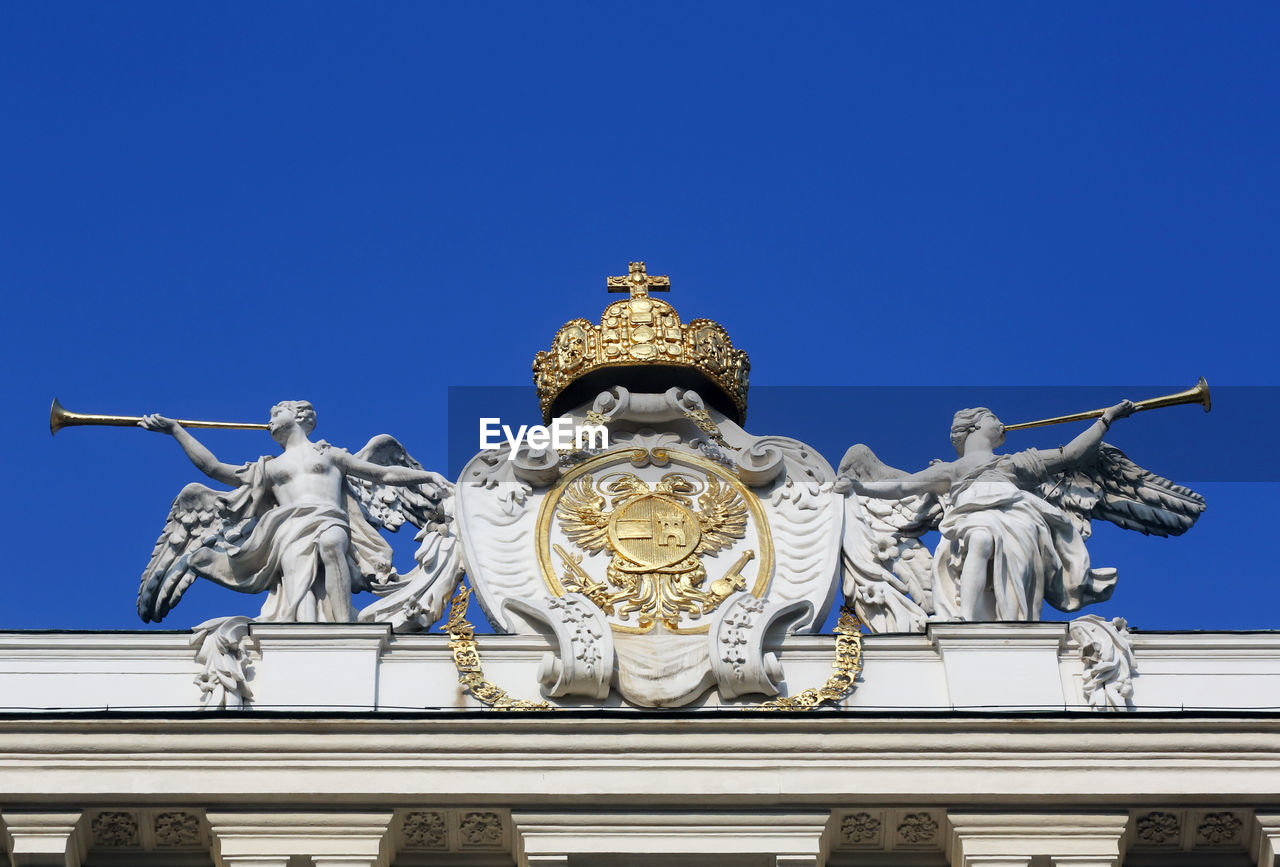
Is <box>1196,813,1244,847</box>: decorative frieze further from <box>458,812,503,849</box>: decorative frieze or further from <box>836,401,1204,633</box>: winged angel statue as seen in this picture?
<box>458,812,503,849</box>: decorative frieze

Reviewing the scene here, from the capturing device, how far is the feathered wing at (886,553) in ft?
56.2

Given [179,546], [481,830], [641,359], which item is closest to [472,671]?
[481,830]

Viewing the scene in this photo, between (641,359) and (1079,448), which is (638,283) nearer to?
(641,359)

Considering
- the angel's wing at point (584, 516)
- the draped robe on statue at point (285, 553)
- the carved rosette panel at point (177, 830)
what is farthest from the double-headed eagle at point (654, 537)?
the carved rosette panel at point (177, 830)

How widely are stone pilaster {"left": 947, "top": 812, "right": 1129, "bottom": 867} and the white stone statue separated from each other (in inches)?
135

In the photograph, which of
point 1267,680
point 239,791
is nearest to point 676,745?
point 239,791

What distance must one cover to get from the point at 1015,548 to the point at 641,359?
2752 millimetres

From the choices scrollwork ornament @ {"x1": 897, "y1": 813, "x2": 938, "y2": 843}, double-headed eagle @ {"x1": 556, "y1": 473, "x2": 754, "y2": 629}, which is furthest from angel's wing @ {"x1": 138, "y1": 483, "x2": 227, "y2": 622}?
scrollwork ornament @ {"x1": 897, "y1": 813, "x2": 938, "y2": 843}

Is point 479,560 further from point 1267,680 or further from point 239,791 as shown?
point 1267,680

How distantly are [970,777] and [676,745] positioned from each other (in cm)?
159

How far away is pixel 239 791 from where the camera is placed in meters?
15.6

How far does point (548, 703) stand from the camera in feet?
53.7

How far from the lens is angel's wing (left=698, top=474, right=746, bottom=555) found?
56.7 ft

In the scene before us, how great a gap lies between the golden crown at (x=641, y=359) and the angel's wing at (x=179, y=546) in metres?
2.27
